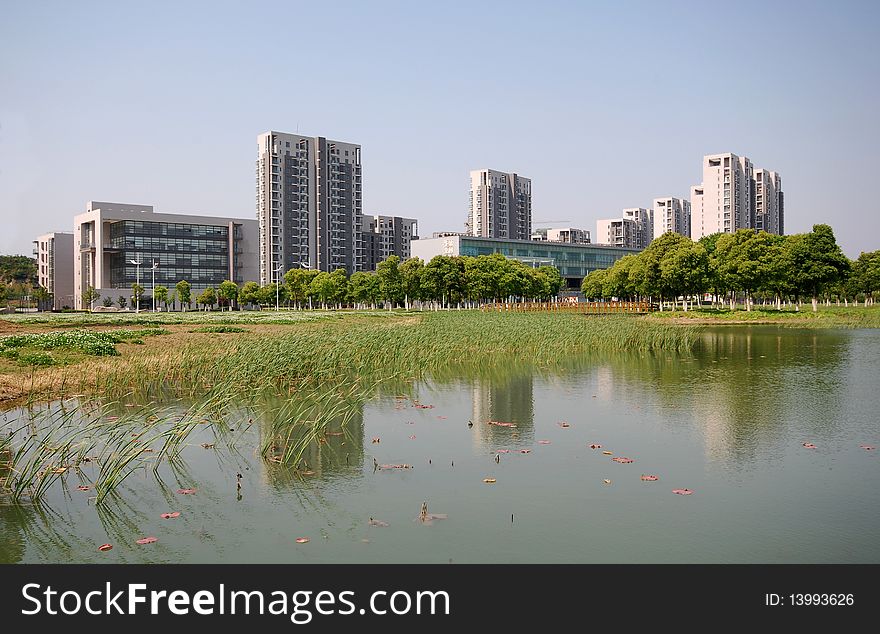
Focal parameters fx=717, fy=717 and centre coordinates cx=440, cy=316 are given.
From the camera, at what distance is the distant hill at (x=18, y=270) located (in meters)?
129

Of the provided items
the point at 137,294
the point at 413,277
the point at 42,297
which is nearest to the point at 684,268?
the point at 413,277

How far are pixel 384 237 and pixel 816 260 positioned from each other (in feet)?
338

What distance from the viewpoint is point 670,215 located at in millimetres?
178250

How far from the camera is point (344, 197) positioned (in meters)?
126

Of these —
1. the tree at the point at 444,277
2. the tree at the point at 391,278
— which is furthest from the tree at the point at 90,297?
the tree at the point at 444,277

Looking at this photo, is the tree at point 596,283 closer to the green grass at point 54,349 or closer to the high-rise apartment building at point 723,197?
the high-rise apartment building at point 723,197

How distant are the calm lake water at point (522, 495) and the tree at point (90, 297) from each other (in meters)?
90.4

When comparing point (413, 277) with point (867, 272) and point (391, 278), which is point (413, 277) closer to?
point (391, 278)

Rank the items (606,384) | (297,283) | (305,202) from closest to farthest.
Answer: (606,384) → (297,283) → (305,202)

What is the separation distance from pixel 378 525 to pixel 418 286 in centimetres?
6662

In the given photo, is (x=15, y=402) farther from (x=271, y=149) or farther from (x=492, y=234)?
(x=492, y=234)

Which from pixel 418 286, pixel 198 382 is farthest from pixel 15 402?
pixel 418 286
